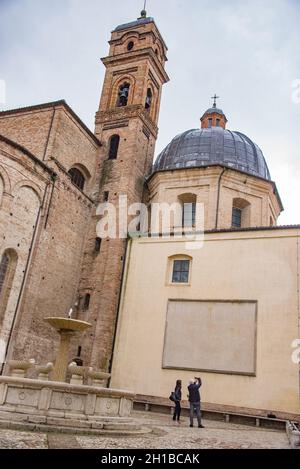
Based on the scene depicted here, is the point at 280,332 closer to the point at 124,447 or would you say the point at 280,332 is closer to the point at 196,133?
the point at 124,447

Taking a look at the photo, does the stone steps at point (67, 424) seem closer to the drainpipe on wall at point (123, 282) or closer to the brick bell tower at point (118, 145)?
the drainpipe on wall at point (123, 282)

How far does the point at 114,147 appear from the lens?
79.2ft

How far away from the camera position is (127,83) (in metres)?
26.4

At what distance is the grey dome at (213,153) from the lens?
934 inches

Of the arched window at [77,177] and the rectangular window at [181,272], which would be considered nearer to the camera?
the rectangular window at [181,272]

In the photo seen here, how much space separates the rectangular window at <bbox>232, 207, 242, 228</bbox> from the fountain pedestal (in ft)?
40.9

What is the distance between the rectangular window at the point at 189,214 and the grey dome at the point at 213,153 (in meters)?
2.17

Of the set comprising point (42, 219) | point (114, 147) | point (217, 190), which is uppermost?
point (114, 147)

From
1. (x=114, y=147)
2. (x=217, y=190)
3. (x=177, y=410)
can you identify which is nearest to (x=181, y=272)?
(x=217, y=190)

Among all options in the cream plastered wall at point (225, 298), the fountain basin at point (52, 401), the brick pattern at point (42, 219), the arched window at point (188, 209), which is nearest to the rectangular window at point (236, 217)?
the arched window at point (188, 209)

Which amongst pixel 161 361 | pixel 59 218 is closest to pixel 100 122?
pixel 59 218

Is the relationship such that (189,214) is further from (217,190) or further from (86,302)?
(86,302)

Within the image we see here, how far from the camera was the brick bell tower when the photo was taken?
19453mm

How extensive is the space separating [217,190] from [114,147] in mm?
6473
